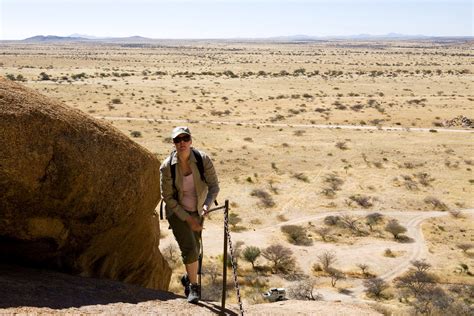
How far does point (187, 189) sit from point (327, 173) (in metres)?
28.3

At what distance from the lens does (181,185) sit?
7125mm

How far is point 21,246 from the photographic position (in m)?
8.27

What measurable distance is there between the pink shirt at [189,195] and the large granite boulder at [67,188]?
2083mm

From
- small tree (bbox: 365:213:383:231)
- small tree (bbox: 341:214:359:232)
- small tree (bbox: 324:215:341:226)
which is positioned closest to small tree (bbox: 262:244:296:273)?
small tree (bbox: 324:215:341:226)

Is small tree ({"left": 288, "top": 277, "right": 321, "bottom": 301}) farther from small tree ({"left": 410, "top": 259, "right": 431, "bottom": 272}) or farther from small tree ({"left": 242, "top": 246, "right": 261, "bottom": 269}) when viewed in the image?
small tree ({"left": 410, "top": 259, "right": 431, "bottom": 272})

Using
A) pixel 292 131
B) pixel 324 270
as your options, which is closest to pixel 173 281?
pixel 324 270

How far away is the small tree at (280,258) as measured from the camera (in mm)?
20719

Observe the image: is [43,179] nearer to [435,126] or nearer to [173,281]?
[173,281]

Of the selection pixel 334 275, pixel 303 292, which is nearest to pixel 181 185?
pixel 303 292

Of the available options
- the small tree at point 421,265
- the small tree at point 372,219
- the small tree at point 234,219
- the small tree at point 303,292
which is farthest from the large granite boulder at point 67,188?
the small tree at point 372,219

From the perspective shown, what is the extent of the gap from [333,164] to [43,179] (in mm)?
30643

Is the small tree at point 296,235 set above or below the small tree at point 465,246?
above

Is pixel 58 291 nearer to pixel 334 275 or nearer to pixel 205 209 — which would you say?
pixel 205 209

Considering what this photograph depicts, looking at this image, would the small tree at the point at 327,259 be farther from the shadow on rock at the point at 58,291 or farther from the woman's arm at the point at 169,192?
the woman's arm at the point at 169,192
